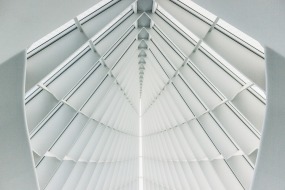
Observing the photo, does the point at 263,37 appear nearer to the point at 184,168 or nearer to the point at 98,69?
the point at 98,69

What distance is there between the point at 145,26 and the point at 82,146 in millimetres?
8711

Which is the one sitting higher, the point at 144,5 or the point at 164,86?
the point at 164,86

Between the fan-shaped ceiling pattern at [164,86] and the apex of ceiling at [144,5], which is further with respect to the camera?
the apex of ceiling at [144,5]

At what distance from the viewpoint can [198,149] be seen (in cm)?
2097

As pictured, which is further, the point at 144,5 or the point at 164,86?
the point at 164,86

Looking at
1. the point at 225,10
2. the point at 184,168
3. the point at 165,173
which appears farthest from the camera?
the point at 165,173

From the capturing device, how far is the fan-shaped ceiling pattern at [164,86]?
11.5m

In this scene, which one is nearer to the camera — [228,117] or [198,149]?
[228,117]

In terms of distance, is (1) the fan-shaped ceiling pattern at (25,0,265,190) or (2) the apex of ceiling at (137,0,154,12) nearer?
(1) the fan-shaped ceiling pattern at (25,0,265,190)

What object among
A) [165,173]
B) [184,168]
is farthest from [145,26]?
[165,173]

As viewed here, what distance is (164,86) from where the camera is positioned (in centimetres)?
2233

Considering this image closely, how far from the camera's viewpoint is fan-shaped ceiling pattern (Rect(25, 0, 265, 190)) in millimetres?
11461

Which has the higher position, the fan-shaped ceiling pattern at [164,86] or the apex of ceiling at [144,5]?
the apex of ceiling at [144,5]

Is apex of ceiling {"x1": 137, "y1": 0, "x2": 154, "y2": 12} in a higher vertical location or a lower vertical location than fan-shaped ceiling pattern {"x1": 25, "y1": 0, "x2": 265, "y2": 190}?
higher
